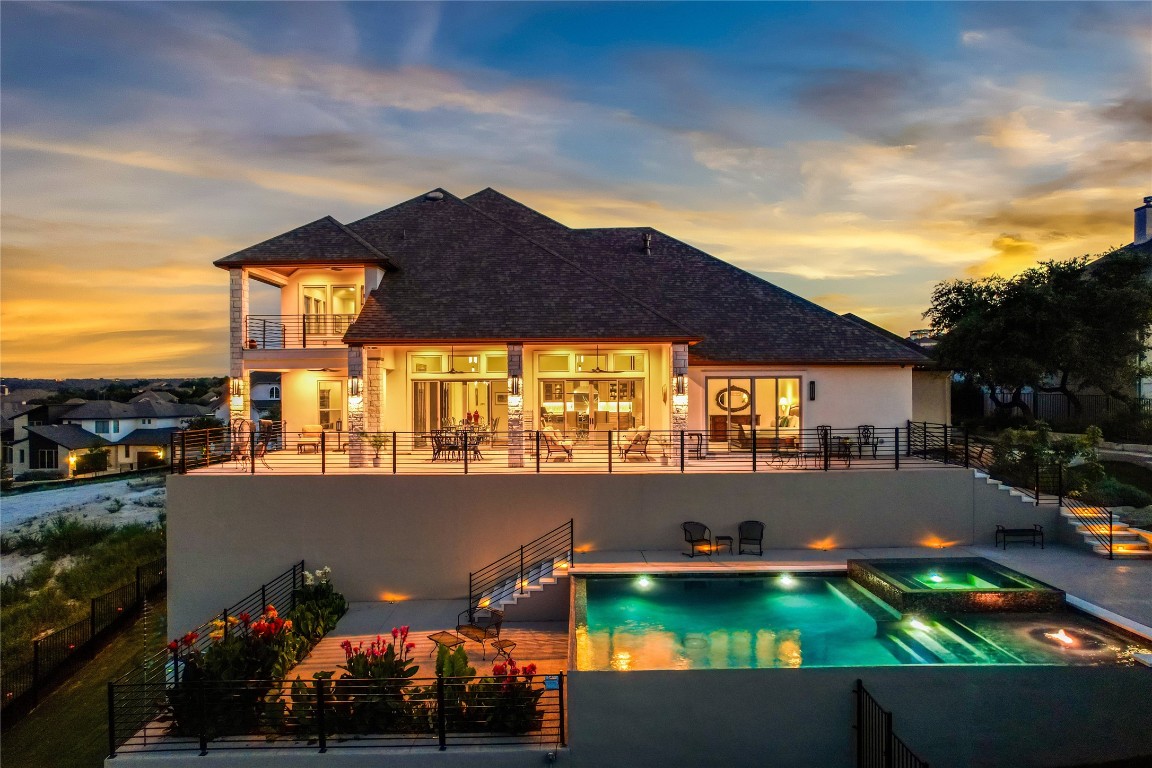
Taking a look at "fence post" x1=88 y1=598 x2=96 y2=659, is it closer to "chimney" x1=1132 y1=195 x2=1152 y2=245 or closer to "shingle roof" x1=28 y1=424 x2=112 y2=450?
"shingle roof" x1=28 y1=424 x2=112 y2=450

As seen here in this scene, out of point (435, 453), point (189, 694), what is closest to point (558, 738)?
point (189, 694)

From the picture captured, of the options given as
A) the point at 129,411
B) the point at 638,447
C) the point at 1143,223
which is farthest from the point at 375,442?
the point at 129,411

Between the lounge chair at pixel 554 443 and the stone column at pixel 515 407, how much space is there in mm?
766

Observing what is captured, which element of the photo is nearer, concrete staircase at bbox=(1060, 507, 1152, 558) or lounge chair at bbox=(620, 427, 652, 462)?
concrete staircase at bbox=(1060, 507, 1152, 558)

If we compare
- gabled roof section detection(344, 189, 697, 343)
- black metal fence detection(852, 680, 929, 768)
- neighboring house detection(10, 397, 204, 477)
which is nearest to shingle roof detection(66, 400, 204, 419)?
neighboring house detection(10, 397, 204, 477)

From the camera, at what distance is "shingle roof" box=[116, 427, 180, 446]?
2116 inches

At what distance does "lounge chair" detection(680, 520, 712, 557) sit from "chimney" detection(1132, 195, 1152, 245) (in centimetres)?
3283

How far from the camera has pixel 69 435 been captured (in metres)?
50.9

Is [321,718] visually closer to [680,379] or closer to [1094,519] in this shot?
[680,379]

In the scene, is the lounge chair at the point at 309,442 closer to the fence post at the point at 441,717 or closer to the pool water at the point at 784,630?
the pool water at the point at 784,630

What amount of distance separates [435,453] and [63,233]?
2091 centimetres

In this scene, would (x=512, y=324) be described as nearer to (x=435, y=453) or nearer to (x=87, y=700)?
(x=435, y=453)

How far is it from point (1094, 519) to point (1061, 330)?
46.9ft

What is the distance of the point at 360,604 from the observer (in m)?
13.0
